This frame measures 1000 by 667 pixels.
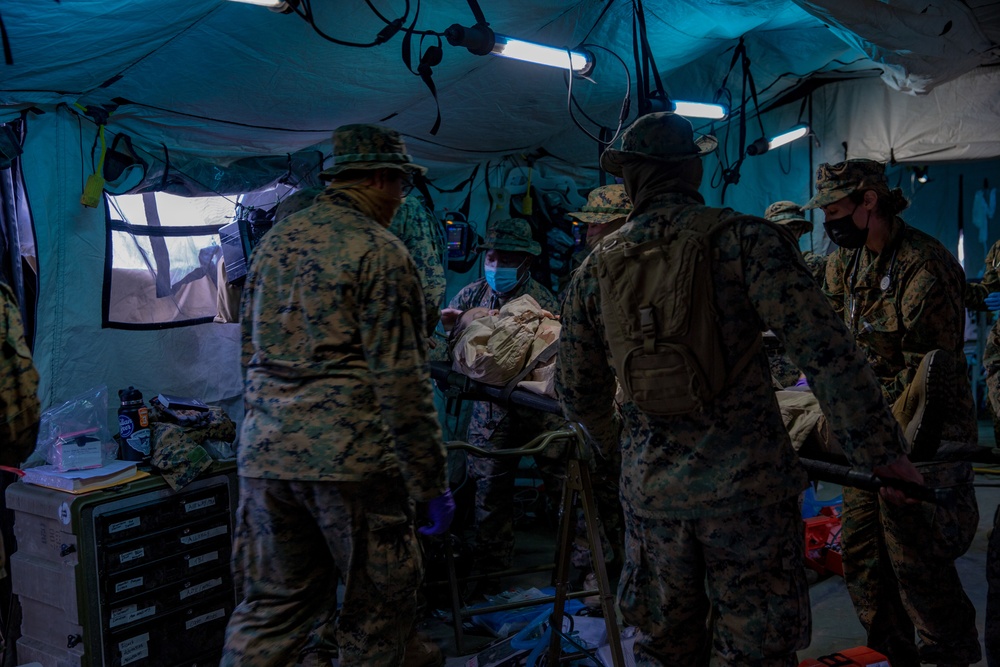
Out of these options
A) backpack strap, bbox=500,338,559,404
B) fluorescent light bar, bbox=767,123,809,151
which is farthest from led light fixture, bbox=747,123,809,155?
backpack strap, bbox=500,338,559,404

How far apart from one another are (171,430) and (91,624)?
3.26 ft

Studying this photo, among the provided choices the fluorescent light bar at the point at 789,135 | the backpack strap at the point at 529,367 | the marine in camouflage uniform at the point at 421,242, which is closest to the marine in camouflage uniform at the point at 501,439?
the marine in camouflage uniform at the point at 421,242

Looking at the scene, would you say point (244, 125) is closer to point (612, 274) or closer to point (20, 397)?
point (20, 397)

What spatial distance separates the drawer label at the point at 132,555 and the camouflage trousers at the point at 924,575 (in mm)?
3432

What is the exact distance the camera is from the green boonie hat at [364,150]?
2.62 m

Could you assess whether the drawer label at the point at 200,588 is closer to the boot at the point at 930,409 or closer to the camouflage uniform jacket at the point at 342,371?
the camouflage uniform jacket at the point at 342,371

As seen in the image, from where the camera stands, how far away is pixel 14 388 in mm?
3117

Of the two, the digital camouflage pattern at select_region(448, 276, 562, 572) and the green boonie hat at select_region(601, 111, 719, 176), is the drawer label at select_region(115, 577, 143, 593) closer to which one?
the digital camouflage pattern at select_region(448, 276, 562, 572)

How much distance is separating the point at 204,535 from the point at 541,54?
314 cm

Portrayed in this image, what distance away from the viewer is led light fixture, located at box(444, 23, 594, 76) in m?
3.47

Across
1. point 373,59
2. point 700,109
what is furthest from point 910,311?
point 373,59

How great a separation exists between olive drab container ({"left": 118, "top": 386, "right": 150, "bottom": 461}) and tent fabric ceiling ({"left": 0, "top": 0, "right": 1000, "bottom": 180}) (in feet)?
5.57

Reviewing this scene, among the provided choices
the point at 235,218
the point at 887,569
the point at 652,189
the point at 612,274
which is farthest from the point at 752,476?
the point at 235,218

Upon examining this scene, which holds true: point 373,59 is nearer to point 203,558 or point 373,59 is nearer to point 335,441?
point 335,441
